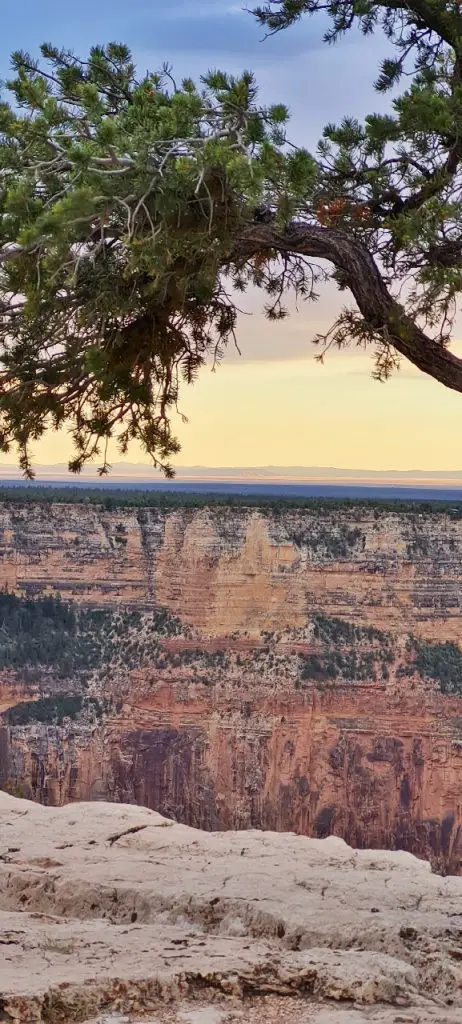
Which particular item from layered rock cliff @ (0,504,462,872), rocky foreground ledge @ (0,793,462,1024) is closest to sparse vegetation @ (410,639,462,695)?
layered rock cliff @ (0,504,462,872)

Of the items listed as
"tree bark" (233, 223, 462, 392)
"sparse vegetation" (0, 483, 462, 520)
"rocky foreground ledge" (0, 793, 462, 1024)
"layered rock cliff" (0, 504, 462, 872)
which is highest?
"tree bark" (233, 223, 462, 392)

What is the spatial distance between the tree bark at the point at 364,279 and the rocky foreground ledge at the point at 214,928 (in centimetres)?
273

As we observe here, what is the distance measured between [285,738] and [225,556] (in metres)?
5.71

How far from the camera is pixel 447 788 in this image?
105 ft

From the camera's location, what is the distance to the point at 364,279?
5672mm

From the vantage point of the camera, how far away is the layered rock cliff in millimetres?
32250

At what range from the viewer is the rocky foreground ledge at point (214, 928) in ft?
15.8

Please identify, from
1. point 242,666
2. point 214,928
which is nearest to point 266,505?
point 242,666

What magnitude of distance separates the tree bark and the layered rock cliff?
2709 cm

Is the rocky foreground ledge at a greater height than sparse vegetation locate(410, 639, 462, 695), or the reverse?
the rocky foreground ledge

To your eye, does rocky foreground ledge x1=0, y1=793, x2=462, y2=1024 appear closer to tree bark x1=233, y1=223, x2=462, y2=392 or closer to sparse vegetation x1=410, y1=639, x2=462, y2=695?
tree bark x1=233, y1=223, x2=462, y2=392

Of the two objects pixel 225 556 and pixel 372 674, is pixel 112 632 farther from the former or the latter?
pixel 372 674

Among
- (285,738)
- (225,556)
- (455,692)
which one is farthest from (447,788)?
(225,556)

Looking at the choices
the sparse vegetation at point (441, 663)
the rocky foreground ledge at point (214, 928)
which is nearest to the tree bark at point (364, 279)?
the rocky foreground ledge at point (214, 928)
